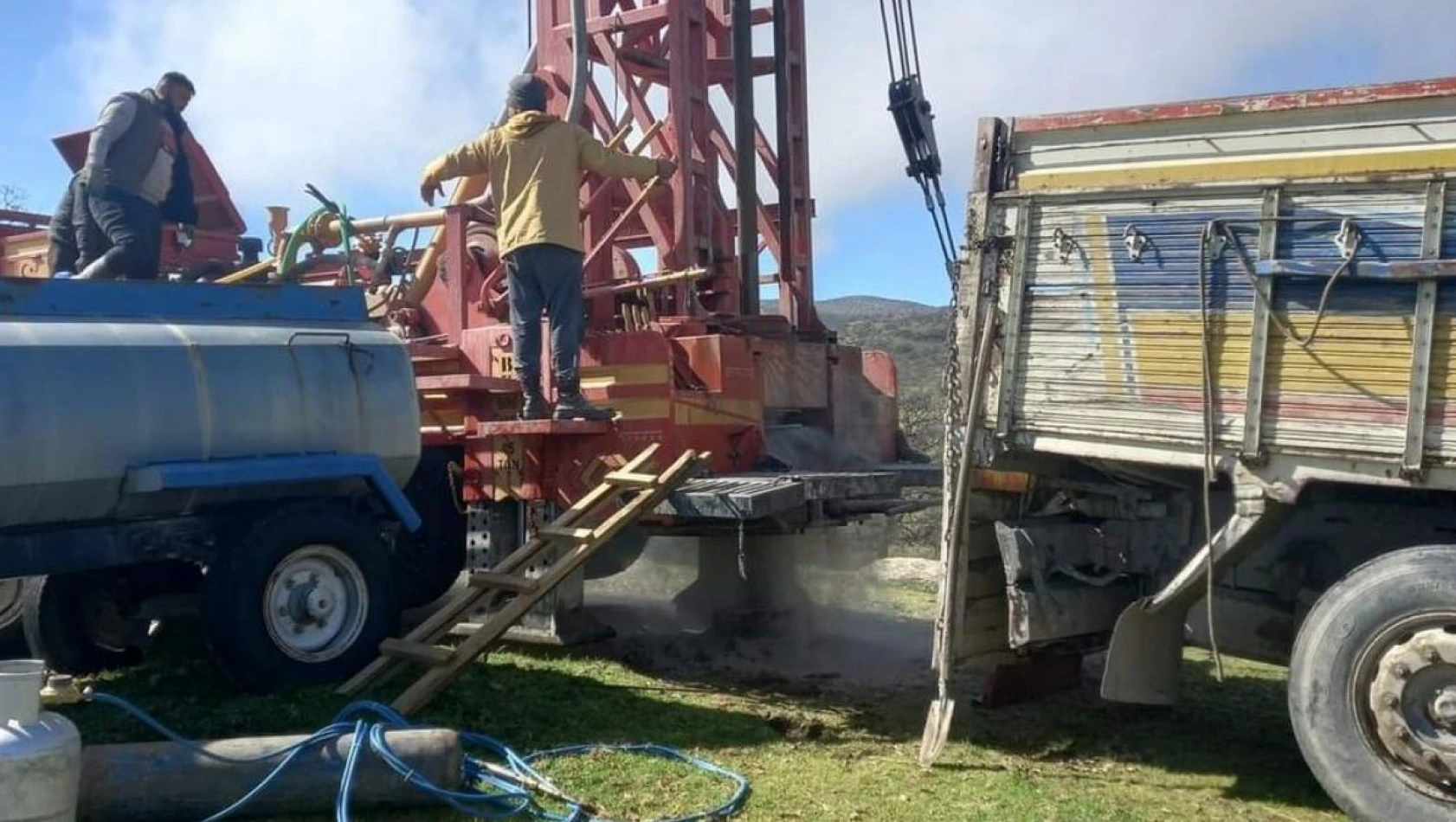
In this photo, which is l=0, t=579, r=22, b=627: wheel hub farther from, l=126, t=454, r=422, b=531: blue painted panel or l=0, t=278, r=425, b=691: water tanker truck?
l=126, t=454, r=422, b=531: blue painted panel

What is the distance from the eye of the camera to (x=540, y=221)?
24.1ft

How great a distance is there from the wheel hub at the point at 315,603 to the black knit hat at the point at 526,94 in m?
2.67

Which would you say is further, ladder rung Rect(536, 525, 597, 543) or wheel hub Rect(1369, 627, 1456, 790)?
ladder rung Rect(536, 525, 597, 543)

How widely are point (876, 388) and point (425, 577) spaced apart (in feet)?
9.99

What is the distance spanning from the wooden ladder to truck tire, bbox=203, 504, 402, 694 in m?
0.18

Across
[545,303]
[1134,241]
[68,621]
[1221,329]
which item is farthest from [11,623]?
[1221,329]

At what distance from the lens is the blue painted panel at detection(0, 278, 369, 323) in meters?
5.83

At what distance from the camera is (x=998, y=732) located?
6207 mm

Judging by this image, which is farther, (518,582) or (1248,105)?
(518,582)

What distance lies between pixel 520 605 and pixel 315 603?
930 mm

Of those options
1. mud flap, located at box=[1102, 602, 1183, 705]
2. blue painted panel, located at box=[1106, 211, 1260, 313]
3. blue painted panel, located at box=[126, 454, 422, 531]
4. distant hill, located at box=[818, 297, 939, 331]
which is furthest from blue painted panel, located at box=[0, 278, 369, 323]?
distant hill, located at box=[818, 297, 939, 331]

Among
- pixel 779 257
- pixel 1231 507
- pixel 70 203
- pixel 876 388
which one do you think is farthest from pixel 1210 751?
pixel 70 203

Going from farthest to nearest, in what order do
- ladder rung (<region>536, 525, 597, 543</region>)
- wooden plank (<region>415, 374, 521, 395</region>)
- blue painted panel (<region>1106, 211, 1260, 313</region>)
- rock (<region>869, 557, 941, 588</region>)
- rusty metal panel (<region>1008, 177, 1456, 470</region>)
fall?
rock (<region>869, 557, 941, 588</region>), wooden plank (<region>415, 374, 521, 395</region>), ladder rung (<region>536, 525, 597, 543</region>), blue painted panel (<region>1106, 211, 1260, 313</region>), rusty metal panel (<region>1008, 177, 1456, 470</region>)

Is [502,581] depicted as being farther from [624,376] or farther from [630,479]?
[624,376]
